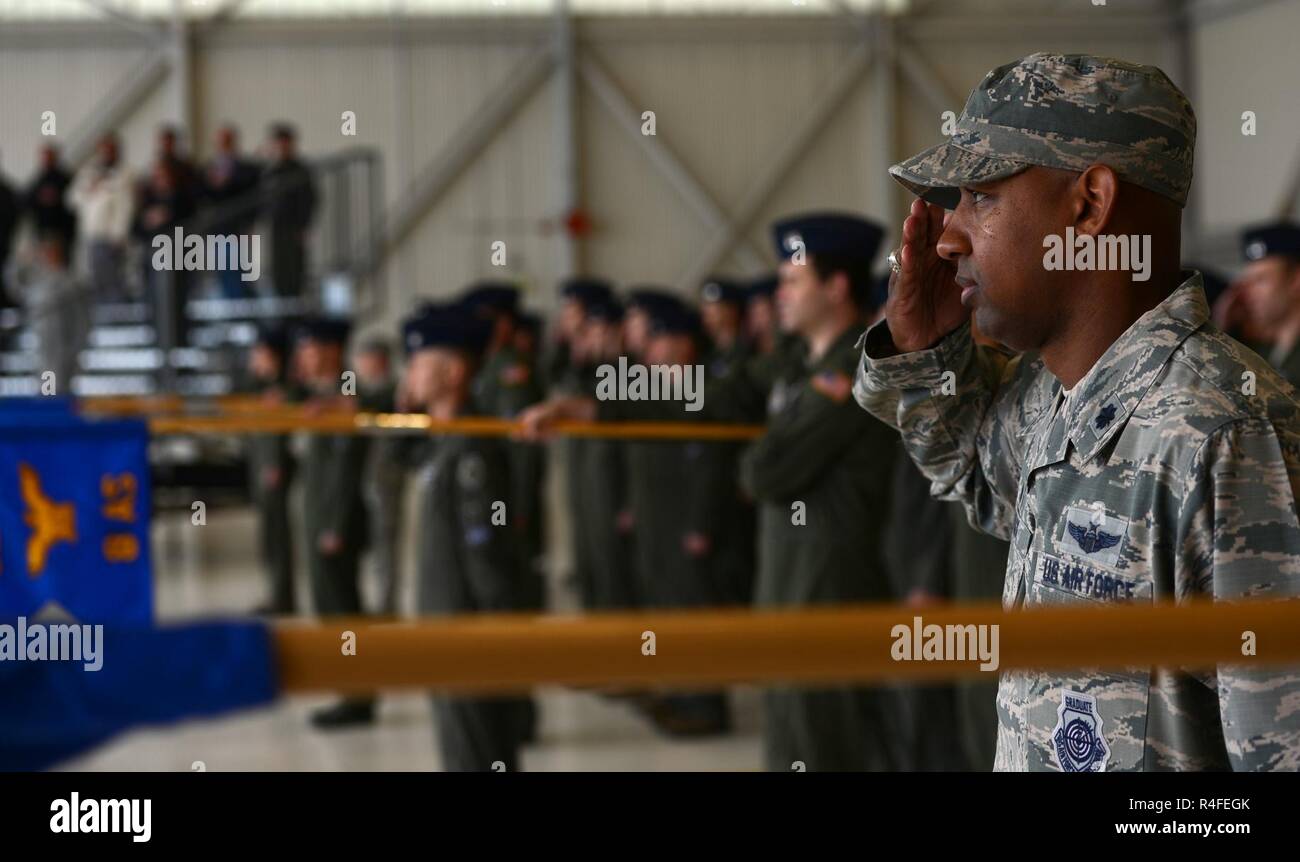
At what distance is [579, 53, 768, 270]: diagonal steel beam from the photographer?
56.5 ft

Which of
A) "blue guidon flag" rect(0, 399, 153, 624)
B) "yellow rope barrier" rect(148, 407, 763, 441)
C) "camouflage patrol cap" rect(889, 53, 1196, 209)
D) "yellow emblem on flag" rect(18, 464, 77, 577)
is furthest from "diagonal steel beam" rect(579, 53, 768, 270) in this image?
"camouflage patrol cap" rect(889, 53, 1196, 209)

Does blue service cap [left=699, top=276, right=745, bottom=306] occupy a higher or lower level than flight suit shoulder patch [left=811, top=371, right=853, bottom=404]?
higher

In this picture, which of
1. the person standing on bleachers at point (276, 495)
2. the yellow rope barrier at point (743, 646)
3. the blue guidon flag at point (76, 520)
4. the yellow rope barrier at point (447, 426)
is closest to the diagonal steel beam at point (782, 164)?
the person standing on bleachers at point (276, 495)

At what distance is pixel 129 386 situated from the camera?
40.1ft

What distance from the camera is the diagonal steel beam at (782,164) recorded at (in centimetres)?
1728

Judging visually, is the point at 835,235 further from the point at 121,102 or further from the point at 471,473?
the point at 121,102

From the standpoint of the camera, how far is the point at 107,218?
1237cm

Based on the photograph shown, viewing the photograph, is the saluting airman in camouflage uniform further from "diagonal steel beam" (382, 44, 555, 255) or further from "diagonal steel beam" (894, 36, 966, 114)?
"diagonal steel beam" (894, 36, 966, 114)

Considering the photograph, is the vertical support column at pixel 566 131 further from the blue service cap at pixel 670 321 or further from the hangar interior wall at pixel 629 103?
the blue service cap at pixel 670 321

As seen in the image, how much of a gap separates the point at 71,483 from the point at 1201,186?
1583cm

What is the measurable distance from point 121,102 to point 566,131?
493 centimetres

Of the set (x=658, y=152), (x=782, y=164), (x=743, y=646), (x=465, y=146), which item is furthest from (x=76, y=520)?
(x=782, y=164)

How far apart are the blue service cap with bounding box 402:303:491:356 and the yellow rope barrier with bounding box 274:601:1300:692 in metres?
3.91
